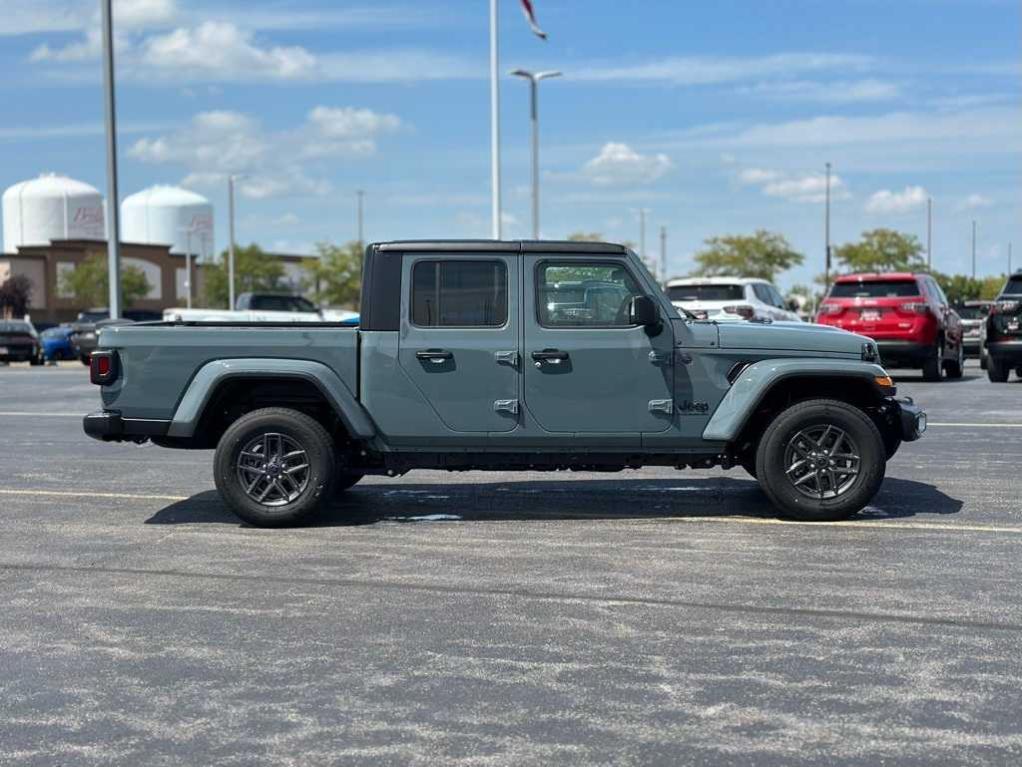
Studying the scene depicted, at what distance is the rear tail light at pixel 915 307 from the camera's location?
22.8 meters

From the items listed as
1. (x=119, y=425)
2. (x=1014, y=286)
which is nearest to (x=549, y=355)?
(x=119, y=425)

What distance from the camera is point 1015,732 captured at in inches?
187

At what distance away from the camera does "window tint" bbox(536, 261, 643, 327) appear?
9023 mm

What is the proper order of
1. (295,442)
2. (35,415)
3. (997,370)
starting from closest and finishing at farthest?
(295,442) → (35,415) → (997,370)

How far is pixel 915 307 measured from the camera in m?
22.8

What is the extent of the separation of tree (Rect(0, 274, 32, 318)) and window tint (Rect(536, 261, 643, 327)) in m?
88.8

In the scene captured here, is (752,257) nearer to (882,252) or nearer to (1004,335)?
(882,252)

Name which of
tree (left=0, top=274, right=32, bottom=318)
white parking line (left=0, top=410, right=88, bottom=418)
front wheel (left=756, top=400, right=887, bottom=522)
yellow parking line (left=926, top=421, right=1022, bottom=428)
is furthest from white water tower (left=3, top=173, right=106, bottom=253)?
front wheel (left=756, top=400, right=887, bottom=522)

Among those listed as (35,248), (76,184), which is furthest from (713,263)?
(76,184)

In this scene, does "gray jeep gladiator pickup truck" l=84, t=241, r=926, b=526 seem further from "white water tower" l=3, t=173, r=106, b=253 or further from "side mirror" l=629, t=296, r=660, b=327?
"white water tower" l=3, t=173, r=106, b=253

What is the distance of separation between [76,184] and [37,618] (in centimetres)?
12091

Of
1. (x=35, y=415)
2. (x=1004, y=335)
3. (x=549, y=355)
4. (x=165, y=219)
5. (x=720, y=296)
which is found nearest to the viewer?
(x=549, y=355)

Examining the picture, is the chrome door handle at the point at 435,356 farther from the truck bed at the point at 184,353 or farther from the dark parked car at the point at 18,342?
the dark parked car at the point at 18,342

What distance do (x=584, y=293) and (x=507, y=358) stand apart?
68 cm
